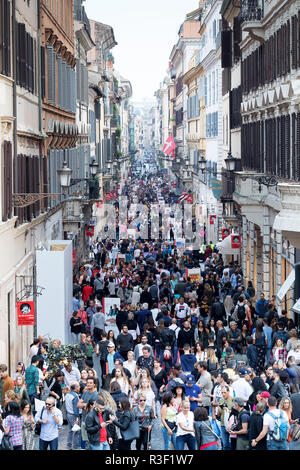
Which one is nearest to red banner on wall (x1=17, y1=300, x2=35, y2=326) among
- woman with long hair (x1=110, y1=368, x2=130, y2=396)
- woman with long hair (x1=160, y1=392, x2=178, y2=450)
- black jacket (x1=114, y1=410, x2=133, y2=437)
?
woman with long hair (x1=110, y1=368, x2=130, y2=396)

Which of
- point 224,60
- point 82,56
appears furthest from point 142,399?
point 82,56

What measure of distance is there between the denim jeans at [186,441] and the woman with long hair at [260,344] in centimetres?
656

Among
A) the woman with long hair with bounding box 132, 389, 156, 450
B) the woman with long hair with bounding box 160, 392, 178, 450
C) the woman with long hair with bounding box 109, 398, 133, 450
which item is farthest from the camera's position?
the woman with long hair with bounding box 132, 389, 156, 450

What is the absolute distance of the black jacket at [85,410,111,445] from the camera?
15.7m

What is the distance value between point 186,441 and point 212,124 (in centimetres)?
5184

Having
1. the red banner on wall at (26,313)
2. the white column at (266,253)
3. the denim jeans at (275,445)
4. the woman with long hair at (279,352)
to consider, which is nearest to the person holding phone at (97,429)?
the denim jeans at (275,445)

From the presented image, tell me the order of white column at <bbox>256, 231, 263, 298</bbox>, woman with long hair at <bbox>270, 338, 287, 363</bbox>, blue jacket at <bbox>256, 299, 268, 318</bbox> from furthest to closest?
white column at <bbox>256, 231, 263, 298</bbox>, blue jacket at <bbox>256, 299, 268, 318</bbox>, woman with long hair at <bbox>270, 338, 287, 363</bbox>

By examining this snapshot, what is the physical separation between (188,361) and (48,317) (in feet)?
16.6

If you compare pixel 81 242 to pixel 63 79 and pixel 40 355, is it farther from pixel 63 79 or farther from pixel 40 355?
pixel 40 355

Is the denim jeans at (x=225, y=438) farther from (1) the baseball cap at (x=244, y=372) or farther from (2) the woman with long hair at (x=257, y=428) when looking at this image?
(1) the baseball cap at (x=244, y=372)

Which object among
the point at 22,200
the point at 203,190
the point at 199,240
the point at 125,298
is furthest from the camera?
the point at 203,190

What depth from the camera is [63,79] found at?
4231cm

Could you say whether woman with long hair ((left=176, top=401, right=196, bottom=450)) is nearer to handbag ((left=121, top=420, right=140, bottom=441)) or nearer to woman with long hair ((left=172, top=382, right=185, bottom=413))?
handbag ((left=121, top=420, right=140, bottom=441))

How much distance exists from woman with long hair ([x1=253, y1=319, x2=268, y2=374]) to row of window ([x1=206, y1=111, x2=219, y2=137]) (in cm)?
3943
